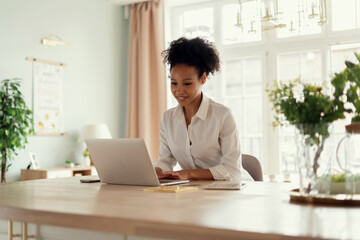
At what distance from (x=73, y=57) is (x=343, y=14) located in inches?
116

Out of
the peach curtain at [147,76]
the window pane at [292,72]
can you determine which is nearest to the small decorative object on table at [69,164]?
the peach curtain at [147,76]

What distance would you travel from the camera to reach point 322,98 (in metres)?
1.31

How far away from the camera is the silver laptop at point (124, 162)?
1.78 meters

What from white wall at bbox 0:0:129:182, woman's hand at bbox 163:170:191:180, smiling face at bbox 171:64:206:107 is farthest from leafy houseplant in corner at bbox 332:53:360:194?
white wall at bbox 0:0:129:182

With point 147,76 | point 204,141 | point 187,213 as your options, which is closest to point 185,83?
point 204,141

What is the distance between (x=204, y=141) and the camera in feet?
7.59

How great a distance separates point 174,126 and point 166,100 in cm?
281

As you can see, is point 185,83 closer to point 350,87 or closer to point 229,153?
point 229,153

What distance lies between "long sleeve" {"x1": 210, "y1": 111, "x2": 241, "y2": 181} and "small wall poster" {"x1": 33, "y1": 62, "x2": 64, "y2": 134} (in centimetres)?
263

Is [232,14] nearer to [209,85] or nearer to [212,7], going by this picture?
[212,7]

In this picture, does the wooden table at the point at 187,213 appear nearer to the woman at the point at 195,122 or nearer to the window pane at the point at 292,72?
the woman at the point at 195,122

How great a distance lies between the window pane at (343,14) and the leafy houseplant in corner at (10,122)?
3261mm

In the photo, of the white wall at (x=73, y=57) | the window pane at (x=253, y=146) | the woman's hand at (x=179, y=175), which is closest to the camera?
the woman's hand at (x=179, y=175)

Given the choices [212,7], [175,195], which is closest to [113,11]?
[212,7]
